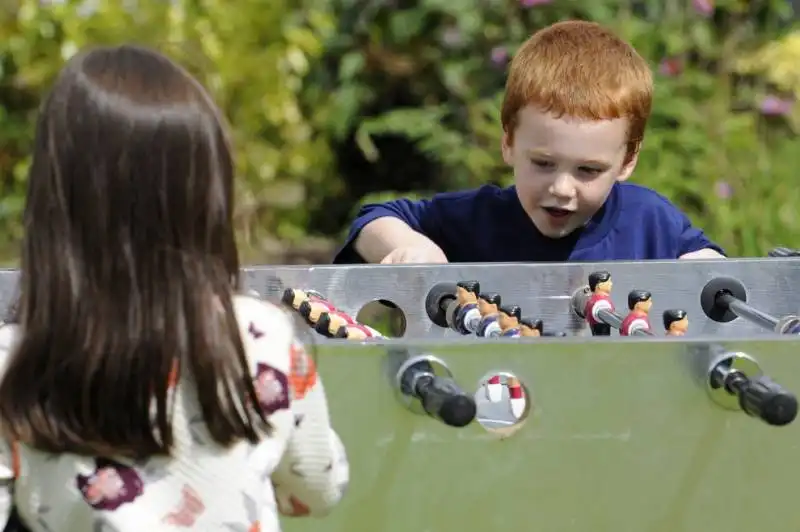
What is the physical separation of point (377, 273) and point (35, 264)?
4.25 ft

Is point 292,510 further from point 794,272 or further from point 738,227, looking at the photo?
point 738,227

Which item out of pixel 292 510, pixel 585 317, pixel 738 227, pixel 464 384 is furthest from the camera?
pixel 738 227

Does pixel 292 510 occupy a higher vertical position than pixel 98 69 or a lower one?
lower

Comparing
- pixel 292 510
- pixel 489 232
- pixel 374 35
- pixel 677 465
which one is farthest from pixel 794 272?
pixel 374 35

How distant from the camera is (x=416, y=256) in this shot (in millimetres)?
3291

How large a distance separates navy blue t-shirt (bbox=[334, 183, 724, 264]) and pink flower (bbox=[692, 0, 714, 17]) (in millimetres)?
2561

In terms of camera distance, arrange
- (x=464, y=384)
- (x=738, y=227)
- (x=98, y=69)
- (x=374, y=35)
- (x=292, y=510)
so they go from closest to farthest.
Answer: (x=98, y=69)
(x=292, y=510)
(x=464, y=384)
(x=738, y=227)
(x=374, y=35)

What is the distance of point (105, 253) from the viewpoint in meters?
1.83

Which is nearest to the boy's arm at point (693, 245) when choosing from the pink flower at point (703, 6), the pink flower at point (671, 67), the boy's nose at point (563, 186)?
the boy's nose at point (563, 186)

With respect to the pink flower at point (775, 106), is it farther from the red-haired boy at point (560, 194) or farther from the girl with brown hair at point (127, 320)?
the girl with brown hair at point (127, 320)

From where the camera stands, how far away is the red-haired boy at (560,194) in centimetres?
325

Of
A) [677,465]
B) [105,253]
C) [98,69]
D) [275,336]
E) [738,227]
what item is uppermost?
[98,69]

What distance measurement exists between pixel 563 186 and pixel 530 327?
0.53m

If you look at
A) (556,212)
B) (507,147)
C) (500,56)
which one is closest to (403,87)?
(500,56)
